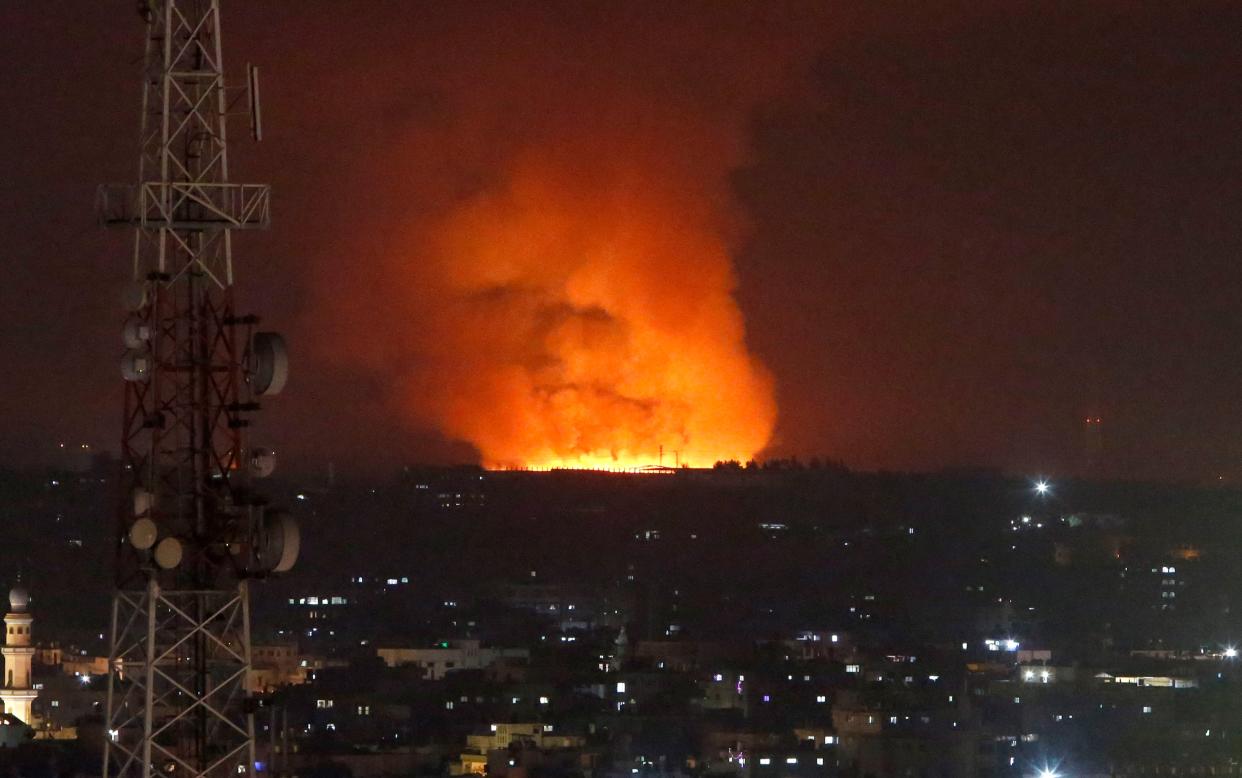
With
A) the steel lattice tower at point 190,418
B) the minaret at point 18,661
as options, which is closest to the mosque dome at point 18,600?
the minaret at point 18,661

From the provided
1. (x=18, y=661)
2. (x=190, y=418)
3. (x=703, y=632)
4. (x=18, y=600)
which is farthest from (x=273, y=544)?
(x=703, y=632)

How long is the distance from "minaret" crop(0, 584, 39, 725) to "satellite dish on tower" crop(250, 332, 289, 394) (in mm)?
29613

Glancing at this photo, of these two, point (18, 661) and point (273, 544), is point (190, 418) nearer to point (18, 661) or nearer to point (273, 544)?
point (273, 544)

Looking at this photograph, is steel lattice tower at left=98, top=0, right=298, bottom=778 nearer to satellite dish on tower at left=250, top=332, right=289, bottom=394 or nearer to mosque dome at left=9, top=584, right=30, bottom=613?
satellite dish on tower at left=250, top=332, right=289, bottom=394

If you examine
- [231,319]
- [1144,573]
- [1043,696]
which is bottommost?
[231,319]

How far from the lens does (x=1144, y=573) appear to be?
74.6m

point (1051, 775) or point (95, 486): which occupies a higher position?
point (95, 486)

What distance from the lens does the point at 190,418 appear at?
33.7ft

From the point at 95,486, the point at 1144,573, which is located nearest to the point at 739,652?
the point at 95,486

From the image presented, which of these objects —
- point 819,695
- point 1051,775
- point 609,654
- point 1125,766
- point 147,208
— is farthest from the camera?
point 609,654

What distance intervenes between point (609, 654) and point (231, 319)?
44.7 meters

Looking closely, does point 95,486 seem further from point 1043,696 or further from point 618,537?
point 1043,696

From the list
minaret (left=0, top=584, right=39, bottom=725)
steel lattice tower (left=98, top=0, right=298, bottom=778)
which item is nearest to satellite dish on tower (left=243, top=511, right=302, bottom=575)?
steel lattice tower (left=98, top=0, right=298, bottom=778)

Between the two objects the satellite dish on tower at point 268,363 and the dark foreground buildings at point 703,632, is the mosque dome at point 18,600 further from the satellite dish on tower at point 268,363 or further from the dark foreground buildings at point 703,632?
the satellite dish on tower at point 268,363
